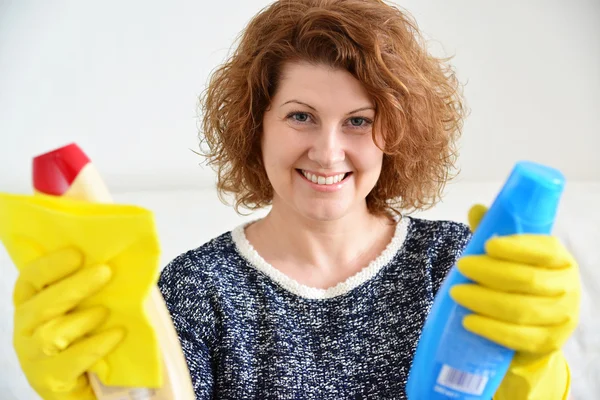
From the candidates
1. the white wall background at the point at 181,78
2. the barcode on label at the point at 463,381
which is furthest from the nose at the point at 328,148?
the white wall background at the point at 181,78

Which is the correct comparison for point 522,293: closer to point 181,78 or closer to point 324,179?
point 324,179

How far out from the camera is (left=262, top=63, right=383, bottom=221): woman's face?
108 cm

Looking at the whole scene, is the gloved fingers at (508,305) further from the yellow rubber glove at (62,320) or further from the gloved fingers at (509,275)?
the yellow rubber glove at (62,320)

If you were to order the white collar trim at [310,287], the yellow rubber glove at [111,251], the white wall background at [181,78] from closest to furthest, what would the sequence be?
1. the yellow rubber glove at [111,251]
2. the white collar trim at [310,287]
3. the white wall background at [181,78]

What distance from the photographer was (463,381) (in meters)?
0.80

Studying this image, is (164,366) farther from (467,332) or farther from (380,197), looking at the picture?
(380,197)

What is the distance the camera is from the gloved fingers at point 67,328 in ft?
2.60

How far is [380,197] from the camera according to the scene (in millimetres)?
1322

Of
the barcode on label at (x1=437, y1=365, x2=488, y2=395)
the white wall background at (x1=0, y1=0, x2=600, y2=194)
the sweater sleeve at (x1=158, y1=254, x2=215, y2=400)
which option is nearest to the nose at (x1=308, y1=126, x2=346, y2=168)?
the sweater sleeve at (x1=158, y1=254, x2=215, y2=400)

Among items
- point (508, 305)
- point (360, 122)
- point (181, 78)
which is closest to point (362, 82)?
point (360, 122)

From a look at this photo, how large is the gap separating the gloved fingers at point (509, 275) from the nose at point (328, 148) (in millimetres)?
309

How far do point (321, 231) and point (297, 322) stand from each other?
0.15 m

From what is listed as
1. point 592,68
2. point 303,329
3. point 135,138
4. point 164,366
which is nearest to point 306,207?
point 303,329

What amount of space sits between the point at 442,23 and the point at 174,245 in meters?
0.80
